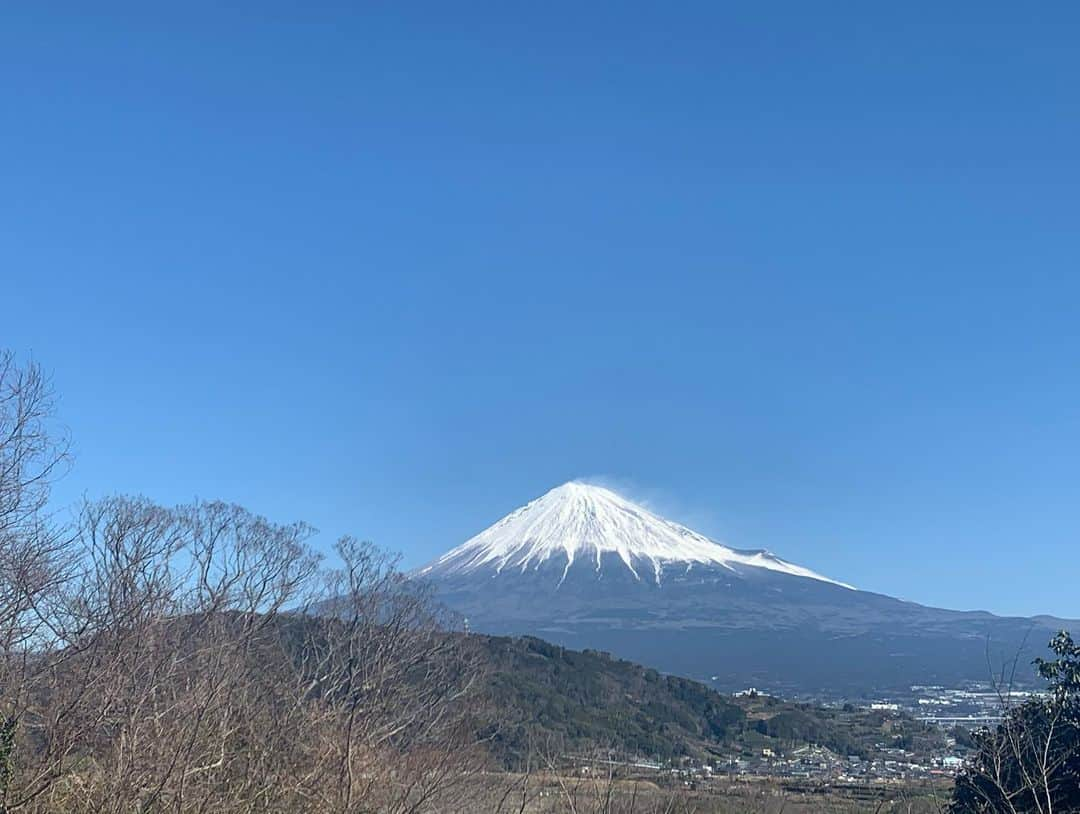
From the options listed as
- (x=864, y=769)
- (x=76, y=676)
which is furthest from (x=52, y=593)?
(x=864, y=769)

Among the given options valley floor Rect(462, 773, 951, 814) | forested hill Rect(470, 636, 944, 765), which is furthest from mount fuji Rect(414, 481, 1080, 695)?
valley floor Rect(462, 773, 951, 814)

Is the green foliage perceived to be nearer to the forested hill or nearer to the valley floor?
the valley floor

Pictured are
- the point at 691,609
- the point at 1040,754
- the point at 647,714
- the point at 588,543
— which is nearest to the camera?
the point at 1040,754

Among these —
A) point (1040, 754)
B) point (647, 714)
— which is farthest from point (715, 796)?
point (647, 714)

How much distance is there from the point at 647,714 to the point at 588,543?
74.4 meters

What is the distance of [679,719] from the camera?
104 ft

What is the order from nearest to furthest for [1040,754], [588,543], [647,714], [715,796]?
[1040,754] < [715,796] < [647,714] < [588,543]

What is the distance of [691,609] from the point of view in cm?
8844

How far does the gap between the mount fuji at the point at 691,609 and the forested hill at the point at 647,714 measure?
59.9 feet

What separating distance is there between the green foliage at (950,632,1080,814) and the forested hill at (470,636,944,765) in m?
11.2

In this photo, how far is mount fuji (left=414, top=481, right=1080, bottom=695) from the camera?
212 ft

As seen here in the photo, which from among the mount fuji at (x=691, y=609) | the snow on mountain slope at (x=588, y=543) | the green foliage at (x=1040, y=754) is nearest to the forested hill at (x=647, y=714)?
the green foliage at (x=1040, y=754)

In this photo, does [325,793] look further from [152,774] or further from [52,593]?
[52,593]

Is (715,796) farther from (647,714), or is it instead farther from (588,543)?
(588,543)
